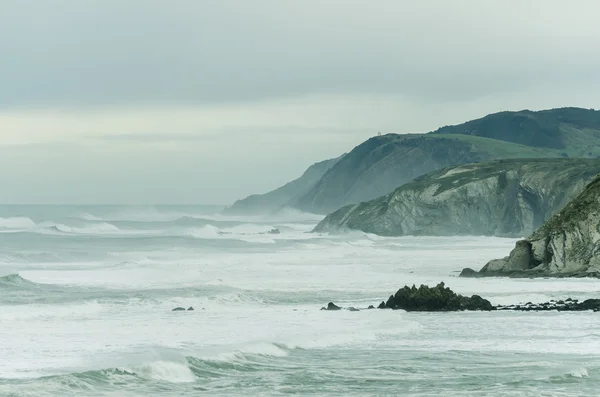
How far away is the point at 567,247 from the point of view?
50031 mm

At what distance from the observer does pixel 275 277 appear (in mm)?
54094

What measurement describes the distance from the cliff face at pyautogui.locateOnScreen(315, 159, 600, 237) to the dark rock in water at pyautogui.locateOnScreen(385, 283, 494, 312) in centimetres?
6903

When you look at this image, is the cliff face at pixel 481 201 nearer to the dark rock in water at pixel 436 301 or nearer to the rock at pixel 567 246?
the rock at pixel 567 246

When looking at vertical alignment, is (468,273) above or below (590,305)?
above

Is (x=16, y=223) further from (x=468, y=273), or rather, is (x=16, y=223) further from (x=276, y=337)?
(x=276, y=337)

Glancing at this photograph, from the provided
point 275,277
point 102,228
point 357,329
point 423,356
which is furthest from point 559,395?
point 102,228

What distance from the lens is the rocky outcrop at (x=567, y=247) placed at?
1937 inches

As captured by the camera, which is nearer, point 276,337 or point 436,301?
point 276,337

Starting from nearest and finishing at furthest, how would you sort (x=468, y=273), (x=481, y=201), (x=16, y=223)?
(x=468, y=273) → (x=481, y=201) → (x=16, y=223)

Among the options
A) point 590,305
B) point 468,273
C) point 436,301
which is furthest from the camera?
point 468,273

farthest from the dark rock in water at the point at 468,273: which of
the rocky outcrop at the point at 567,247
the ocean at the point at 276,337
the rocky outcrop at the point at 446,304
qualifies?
the rocky outcrop at the point at 446,304

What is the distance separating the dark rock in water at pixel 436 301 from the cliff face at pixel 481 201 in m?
69.0

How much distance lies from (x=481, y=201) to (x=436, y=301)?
256ft

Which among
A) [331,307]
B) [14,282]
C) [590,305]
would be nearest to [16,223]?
[14,282]
